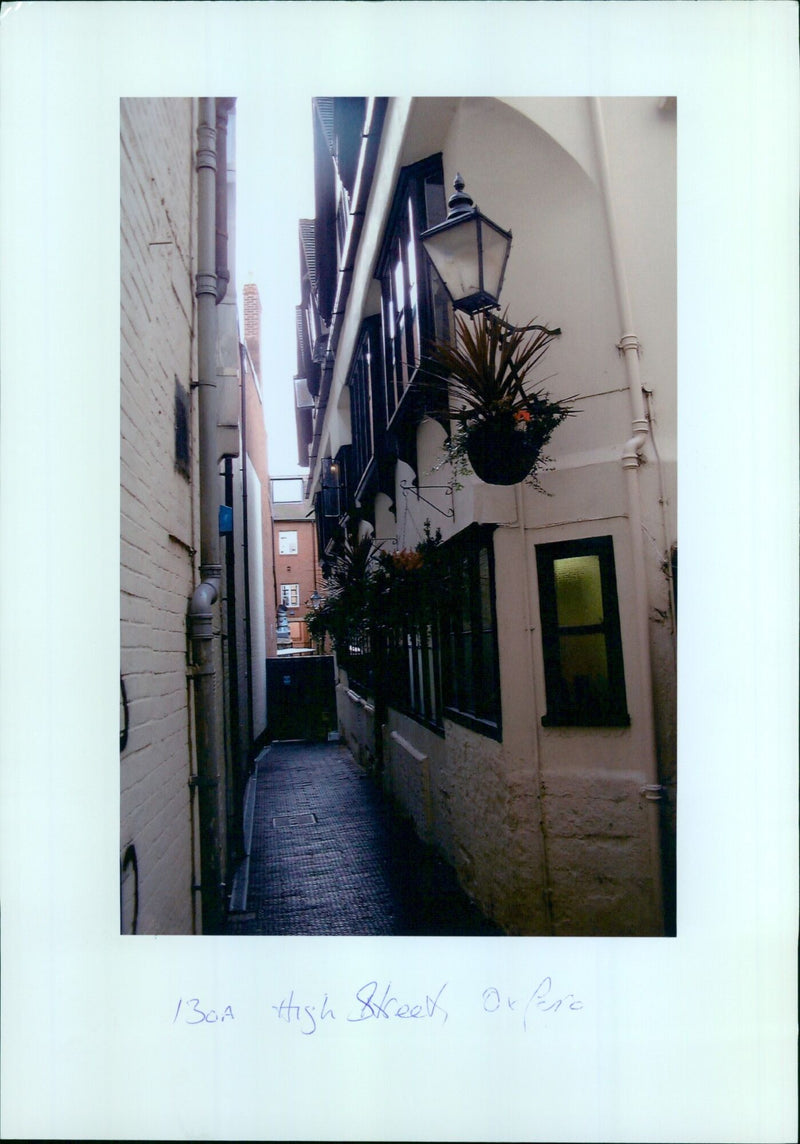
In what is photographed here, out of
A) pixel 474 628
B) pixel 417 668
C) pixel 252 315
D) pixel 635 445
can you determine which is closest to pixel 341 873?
pixel 474 628

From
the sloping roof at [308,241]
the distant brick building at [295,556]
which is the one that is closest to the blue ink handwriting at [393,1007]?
the distant brick building at [295,556]

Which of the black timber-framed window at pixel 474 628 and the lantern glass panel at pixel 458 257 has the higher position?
the lantern glass panel at pixel 458 257

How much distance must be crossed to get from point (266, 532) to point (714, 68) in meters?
3.71

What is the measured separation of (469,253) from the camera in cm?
273

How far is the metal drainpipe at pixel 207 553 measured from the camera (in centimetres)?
286

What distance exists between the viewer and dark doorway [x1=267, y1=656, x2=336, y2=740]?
507cm

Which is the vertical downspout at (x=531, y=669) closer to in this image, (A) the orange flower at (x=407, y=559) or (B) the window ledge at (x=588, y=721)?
(B) the window ledge at (x=588, y=721)

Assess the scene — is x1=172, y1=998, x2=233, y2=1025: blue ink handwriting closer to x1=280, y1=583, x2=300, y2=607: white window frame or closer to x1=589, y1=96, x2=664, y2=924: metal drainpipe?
x1=589, y1=96, x2=664, y2=924: metal drainpipe

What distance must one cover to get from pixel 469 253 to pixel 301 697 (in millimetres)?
3732

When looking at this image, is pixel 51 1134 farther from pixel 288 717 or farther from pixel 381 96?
pixel 288 717

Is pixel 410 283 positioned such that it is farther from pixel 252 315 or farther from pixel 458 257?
pixel 458 257

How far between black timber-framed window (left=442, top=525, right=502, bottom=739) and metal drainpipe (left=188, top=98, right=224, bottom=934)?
3.89 feet

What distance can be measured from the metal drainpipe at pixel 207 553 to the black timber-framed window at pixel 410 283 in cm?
106

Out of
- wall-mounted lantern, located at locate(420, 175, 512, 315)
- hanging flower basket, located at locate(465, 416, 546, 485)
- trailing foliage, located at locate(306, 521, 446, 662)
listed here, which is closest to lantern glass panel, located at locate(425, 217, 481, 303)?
wall-mounted lantern, located at locate(420, 175, 512, 315)
